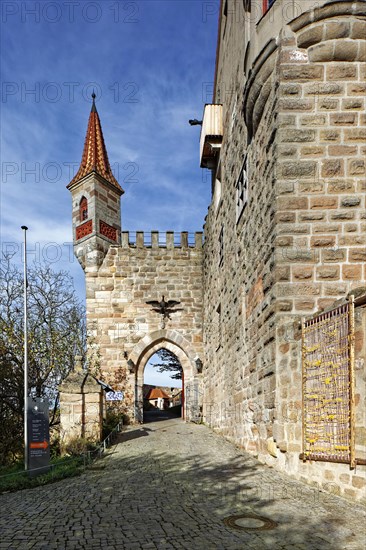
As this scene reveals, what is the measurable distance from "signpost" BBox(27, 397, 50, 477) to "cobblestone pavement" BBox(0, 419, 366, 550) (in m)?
1.32

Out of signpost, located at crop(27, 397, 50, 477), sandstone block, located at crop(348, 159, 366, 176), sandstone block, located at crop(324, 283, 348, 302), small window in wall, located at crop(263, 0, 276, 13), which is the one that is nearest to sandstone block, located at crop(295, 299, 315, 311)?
sandstone block, located at crop(324, 283, 348, 302)

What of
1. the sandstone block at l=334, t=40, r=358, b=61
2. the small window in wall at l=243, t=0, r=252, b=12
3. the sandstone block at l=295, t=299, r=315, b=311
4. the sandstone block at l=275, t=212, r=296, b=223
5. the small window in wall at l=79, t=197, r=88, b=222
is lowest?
the sandstone block at l=295, t=299, r=315, b=311

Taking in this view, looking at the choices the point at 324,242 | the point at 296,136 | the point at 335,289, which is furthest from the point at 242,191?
the point at 335,289

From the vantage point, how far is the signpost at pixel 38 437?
872 centimetres

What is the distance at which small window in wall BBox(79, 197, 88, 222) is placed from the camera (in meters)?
19.2

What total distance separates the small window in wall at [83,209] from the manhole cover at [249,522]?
51.6ft

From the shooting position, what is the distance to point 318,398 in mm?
5609

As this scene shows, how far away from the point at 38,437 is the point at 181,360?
10412 mm

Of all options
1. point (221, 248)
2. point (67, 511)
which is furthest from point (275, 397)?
point (221, 248)

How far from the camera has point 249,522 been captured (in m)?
4.40

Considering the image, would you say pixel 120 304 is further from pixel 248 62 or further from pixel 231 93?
pixel 248 62

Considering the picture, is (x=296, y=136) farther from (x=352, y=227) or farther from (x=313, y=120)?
(x=352, y=227)

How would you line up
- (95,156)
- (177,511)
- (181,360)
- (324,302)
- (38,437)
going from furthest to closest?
(95,156), (181,360), (38,437), (324,302), (177,511)

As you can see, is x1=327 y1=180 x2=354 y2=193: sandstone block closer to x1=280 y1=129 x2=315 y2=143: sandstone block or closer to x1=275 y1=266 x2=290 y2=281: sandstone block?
x1=280 y1=129 x2=315 y2=143: sandstone block
